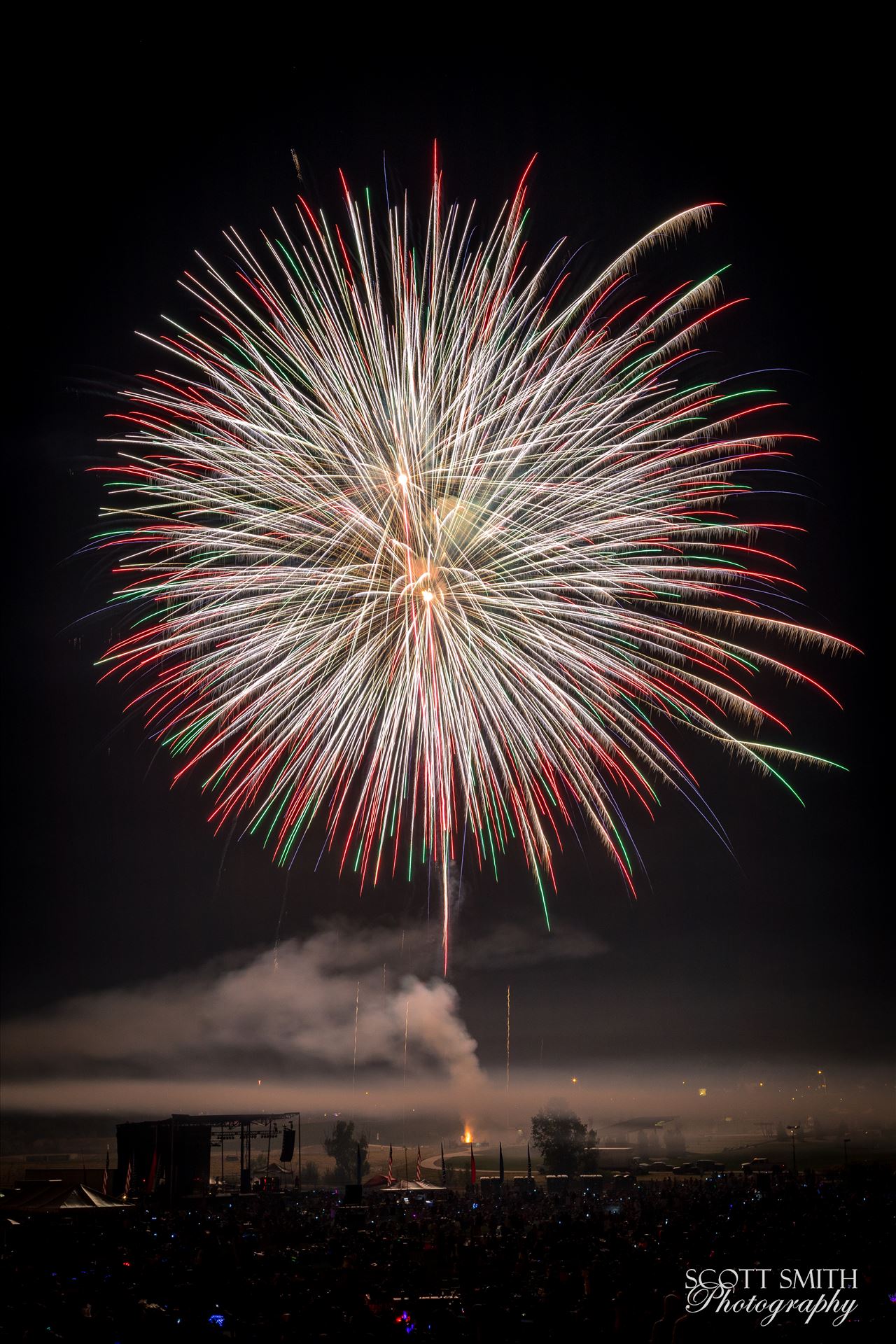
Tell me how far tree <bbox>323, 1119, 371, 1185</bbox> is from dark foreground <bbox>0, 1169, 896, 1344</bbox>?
85836 mm

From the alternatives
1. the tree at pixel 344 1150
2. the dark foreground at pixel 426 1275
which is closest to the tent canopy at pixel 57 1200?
the dark foreground at pixel 426 1275

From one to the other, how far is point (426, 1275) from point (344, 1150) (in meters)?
102

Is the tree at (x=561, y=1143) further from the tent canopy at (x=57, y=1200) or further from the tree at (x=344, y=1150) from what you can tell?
the tent canopy at (x=57, y=1200)

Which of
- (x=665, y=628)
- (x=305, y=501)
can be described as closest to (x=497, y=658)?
(x=665, y=628)

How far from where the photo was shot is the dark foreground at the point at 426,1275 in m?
11.2

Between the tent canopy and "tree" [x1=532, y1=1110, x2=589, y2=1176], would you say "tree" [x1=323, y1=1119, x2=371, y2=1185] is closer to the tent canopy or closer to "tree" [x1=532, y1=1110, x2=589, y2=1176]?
"tree" [x1=532, y1=1110, x2=589, y2=1176]

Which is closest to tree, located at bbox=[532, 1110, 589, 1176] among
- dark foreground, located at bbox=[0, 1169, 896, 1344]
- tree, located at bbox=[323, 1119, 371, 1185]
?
tree, located at bbox=[323, 1119, 371, 1185]

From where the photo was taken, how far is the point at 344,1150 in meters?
110

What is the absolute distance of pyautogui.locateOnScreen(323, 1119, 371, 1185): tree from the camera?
10606 centimetres

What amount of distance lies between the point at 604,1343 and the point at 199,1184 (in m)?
40.2

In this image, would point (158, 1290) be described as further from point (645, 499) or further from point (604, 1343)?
point (645, 499)

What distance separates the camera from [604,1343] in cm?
1095

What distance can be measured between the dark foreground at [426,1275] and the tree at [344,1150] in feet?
282

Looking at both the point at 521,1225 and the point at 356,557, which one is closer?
the point at 356,557
